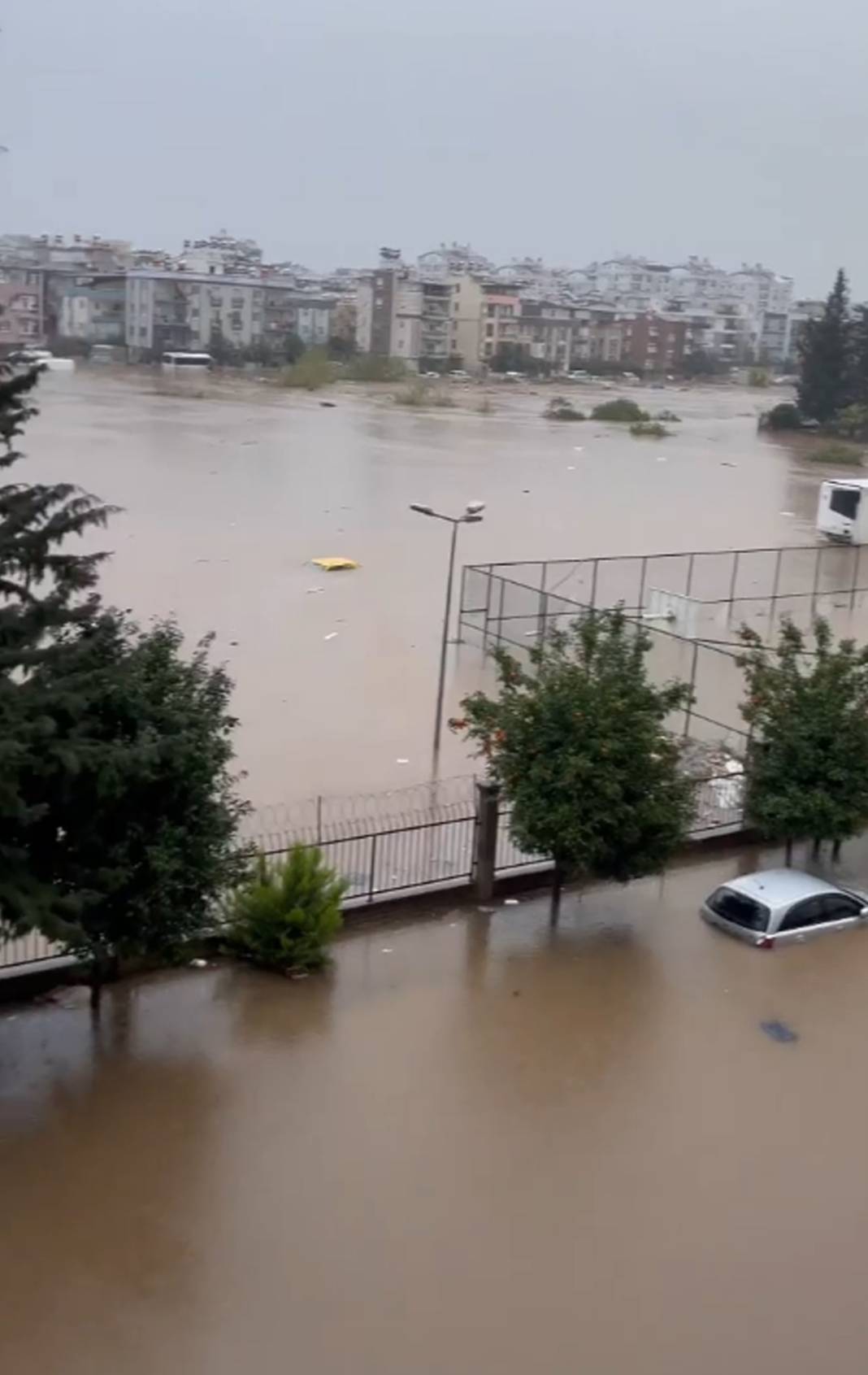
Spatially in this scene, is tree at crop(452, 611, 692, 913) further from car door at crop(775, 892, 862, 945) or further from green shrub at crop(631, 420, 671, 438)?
green shrub at crop(631, 420, 671, 438)

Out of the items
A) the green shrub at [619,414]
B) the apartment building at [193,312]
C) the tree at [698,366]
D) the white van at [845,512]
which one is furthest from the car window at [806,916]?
the tree at [698,366]

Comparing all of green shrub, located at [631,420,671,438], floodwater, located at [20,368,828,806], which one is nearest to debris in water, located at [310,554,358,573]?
floodwater, located at [20,368,828,806]

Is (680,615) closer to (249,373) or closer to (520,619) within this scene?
(520,619)

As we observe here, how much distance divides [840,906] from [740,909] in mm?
1104

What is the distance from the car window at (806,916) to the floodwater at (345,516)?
19.7 feet

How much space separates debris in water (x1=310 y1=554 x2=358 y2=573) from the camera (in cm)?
3516

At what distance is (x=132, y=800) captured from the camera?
11742 mm

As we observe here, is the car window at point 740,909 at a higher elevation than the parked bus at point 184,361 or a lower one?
higher

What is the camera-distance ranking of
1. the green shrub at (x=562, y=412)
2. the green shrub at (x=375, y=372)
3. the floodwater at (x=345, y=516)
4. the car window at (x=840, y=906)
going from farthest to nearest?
the green shrub at (x=375, y=372) < the green shrub at (x=562, y=412) < the floodwater at (x=345, y=516) < the car window at (x=840, y=906)

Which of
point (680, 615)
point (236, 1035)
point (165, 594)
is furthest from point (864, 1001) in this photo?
point (165, 594)

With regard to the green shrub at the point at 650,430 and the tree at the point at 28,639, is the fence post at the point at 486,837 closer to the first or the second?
the tree at the point at 28,639

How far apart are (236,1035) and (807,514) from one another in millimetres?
45087

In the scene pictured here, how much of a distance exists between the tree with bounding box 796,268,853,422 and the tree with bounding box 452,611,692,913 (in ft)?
258

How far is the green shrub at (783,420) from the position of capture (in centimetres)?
9019
